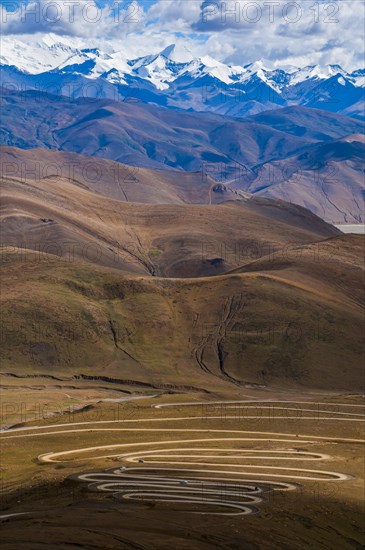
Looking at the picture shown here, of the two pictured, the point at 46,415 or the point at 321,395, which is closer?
the point at 46,415

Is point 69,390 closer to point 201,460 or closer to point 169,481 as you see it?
point 201,460

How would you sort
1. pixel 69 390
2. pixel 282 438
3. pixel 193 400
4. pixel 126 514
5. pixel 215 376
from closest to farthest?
1. pixel 126 514
2. pixel 282 438
3. pixel 193 400
4. pixel 69 390
5. pixel 215 376

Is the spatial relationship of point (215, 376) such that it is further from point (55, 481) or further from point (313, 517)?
point (313, 517)

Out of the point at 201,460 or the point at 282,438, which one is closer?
the point at 201,460

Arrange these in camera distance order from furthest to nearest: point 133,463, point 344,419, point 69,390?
point 69,390, point 344,419, point 133,463

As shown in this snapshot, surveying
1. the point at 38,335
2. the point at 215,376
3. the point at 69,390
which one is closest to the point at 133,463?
the point at 69,390

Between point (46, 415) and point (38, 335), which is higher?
point (38, 335)

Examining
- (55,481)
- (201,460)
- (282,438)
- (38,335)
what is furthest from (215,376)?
(55,481)

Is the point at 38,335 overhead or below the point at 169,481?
overhead

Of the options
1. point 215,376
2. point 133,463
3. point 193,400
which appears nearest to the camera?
point 133,463
